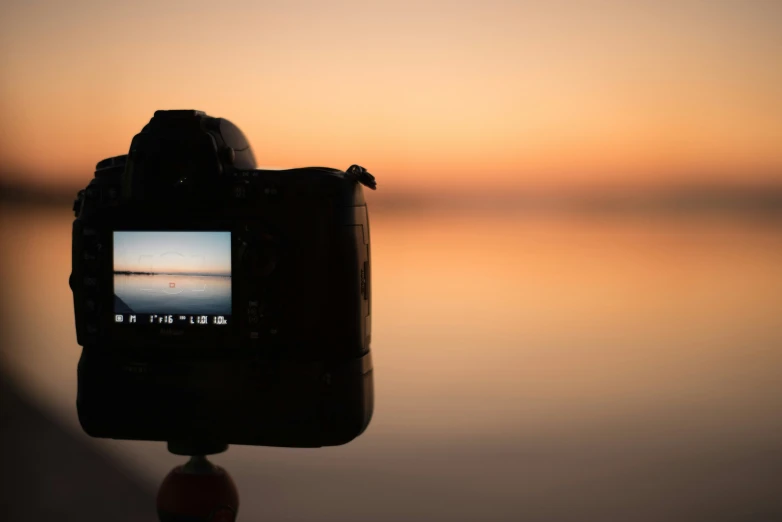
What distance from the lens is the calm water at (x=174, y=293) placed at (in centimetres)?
132

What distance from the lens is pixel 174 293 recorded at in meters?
1.33

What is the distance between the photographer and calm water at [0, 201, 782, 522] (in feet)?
7.36

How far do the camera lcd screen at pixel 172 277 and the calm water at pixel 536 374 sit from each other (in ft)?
3.18

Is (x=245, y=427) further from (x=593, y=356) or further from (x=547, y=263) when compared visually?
(x=547, y=263)

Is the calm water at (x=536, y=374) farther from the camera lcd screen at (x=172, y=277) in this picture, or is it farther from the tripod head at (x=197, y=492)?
the camera lcd screen at (x=172, y=277)

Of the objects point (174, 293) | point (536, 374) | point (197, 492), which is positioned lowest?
point (197, 492)

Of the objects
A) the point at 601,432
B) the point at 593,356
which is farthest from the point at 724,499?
the point at 593,356

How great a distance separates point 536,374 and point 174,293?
1588 mm

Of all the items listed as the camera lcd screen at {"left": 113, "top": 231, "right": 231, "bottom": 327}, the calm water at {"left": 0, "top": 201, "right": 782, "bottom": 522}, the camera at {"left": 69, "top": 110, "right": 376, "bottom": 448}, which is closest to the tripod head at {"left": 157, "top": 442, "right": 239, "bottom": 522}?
the camera at {"left": 69, "top": 110, "right": 376, "bottom": 448}

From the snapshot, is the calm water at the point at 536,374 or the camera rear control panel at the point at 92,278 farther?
the calm water at the point at 536,374

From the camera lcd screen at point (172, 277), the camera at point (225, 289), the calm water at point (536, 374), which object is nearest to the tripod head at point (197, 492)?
the camera at point (225, 289)

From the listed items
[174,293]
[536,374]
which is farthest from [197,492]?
[536,374]

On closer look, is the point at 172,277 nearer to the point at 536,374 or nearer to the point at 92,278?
the point at 92,278

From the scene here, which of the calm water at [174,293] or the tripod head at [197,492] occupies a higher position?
the calm water at [174,293]
